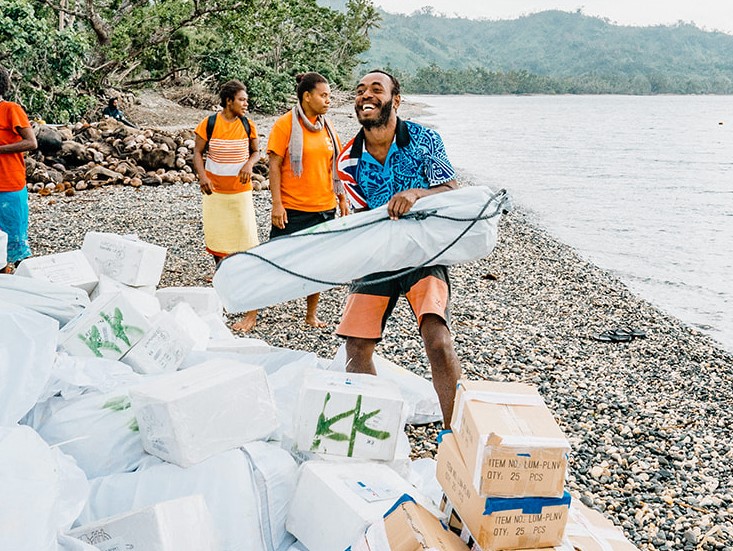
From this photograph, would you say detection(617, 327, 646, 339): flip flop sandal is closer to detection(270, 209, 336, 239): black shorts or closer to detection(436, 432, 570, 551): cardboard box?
detection(270, 209, 336, 239): black shorts

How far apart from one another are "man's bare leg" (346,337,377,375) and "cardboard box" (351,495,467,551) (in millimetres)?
1304

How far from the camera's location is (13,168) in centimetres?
539

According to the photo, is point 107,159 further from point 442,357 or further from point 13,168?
point 442,357

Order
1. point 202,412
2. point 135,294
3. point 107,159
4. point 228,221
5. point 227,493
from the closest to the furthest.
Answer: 1. point 227,493
2. point 202,412
3. point 135,294
4. point 228,221
5. point 107,159

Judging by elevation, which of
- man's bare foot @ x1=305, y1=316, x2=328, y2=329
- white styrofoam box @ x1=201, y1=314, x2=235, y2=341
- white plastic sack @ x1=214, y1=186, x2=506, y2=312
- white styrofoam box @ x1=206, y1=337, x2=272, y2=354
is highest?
white plastic sack @ x1=214, y1=186, x2=506, y2=312

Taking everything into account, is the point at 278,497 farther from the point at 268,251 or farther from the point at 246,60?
the point at 246,60

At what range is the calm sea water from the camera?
35.4 feet

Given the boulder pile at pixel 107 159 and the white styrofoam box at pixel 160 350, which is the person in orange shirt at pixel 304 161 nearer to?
the white styrofoam box at pixel 160 350

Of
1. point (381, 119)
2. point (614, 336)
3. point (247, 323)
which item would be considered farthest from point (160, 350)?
point (614, 336)

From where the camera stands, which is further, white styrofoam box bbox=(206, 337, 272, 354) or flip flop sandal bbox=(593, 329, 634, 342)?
flip flop sandal bbox=(593, 329, 634, 342)

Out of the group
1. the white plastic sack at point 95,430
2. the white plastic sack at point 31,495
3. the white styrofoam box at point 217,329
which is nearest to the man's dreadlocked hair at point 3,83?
the white styrofoam box at point 217,329

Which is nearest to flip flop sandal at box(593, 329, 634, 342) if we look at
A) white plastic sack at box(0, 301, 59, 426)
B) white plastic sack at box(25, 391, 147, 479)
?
white plastic sack at box(25, 391, 147, 479)

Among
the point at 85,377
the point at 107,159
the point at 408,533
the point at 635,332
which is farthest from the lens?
the point at 107,159

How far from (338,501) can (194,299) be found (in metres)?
2.70
